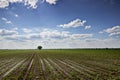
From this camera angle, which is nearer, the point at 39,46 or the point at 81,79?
the point at 81,79

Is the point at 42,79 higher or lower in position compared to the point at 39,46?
lower

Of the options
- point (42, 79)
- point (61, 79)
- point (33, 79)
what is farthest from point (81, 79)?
point (33, 79)

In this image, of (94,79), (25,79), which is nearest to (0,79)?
(25,79)

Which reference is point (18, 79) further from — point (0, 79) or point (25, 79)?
point (0, 79)

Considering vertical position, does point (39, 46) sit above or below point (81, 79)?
above

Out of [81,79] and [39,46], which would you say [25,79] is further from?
[39,46]

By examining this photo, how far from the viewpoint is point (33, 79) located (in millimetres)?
9414

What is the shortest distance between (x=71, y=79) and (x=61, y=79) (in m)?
0.64

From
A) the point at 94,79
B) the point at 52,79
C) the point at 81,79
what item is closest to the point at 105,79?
the point at 94,79

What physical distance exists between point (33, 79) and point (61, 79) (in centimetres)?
183

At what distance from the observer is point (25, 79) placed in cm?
930

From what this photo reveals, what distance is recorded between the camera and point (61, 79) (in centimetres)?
928

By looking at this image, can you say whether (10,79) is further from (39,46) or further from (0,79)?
(39,46)

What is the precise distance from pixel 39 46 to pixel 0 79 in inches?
7239
